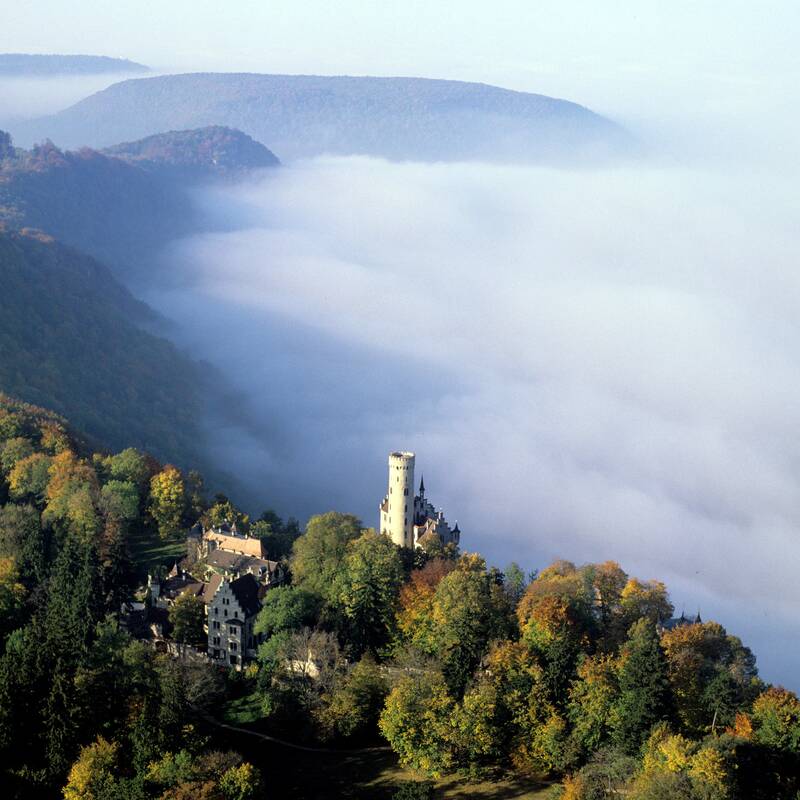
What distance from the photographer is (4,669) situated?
177ft

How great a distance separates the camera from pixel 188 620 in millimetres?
66375

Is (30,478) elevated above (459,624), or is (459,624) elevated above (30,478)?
(30,478)

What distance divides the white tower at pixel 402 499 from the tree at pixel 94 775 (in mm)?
32652

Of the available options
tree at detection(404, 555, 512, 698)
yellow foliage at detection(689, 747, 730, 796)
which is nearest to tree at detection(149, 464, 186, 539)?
tree at detection(404, 555, 512, 698)

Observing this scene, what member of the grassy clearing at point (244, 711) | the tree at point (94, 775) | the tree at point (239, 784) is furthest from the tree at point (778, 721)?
the tree at point (94, 775)

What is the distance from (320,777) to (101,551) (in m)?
22.1

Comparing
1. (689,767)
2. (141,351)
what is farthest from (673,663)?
(141,351)

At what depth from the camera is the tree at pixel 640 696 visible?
55031 mm

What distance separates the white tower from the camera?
267ft

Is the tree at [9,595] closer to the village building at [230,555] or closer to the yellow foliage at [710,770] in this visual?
the village building at [230,555]

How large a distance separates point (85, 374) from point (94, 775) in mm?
132844

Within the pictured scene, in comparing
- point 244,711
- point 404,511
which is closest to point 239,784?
point 244,711

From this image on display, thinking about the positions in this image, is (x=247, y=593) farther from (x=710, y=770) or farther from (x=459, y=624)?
(x=710, y=770)

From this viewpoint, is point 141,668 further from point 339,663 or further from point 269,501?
point 269,501
